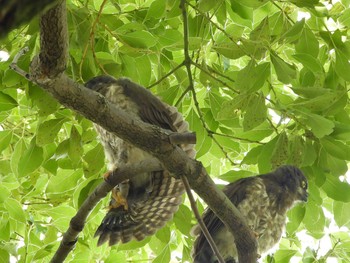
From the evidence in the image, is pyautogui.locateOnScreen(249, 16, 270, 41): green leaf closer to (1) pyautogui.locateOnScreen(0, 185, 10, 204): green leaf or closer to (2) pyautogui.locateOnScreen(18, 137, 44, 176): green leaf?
(2) pyautogui.locateOnScreen(18, 137, 44, 176): green leaf

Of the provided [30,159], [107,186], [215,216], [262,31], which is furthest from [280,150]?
[30,159]

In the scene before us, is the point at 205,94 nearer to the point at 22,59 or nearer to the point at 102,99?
the point at 22,59

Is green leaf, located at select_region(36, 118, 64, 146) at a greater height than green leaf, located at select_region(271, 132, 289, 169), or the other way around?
green leaf, located at select_region(36, 118, 64, 146)

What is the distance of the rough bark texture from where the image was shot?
1820 millimetres

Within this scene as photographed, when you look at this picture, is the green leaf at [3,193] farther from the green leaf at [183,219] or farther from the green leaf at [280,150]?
the green leaf at [280,150]

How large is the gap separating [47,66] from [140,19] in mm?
1458

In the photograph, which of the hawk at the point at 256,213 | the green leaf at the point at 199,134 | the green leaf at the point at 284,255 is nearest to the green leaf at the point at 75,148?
the green leaf at the point at 199,134

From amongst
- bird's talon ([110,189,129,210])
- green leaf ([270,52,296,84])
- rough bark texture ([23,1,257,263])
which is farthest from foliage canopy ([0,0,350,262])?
rough bark texture ([23,1,257,263])

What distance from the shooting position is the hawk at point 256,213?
4176 millimetres

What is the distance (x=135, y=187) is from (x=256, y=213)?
1059 millimetres

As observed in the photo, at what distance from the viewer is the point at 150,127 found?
2191mm

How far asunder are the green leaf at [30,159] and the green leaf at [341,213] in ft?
5.69

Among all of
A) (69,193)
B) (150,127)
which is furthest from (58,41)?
(69,193)

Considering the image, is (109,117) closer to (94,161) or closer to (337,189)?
(94,161)
